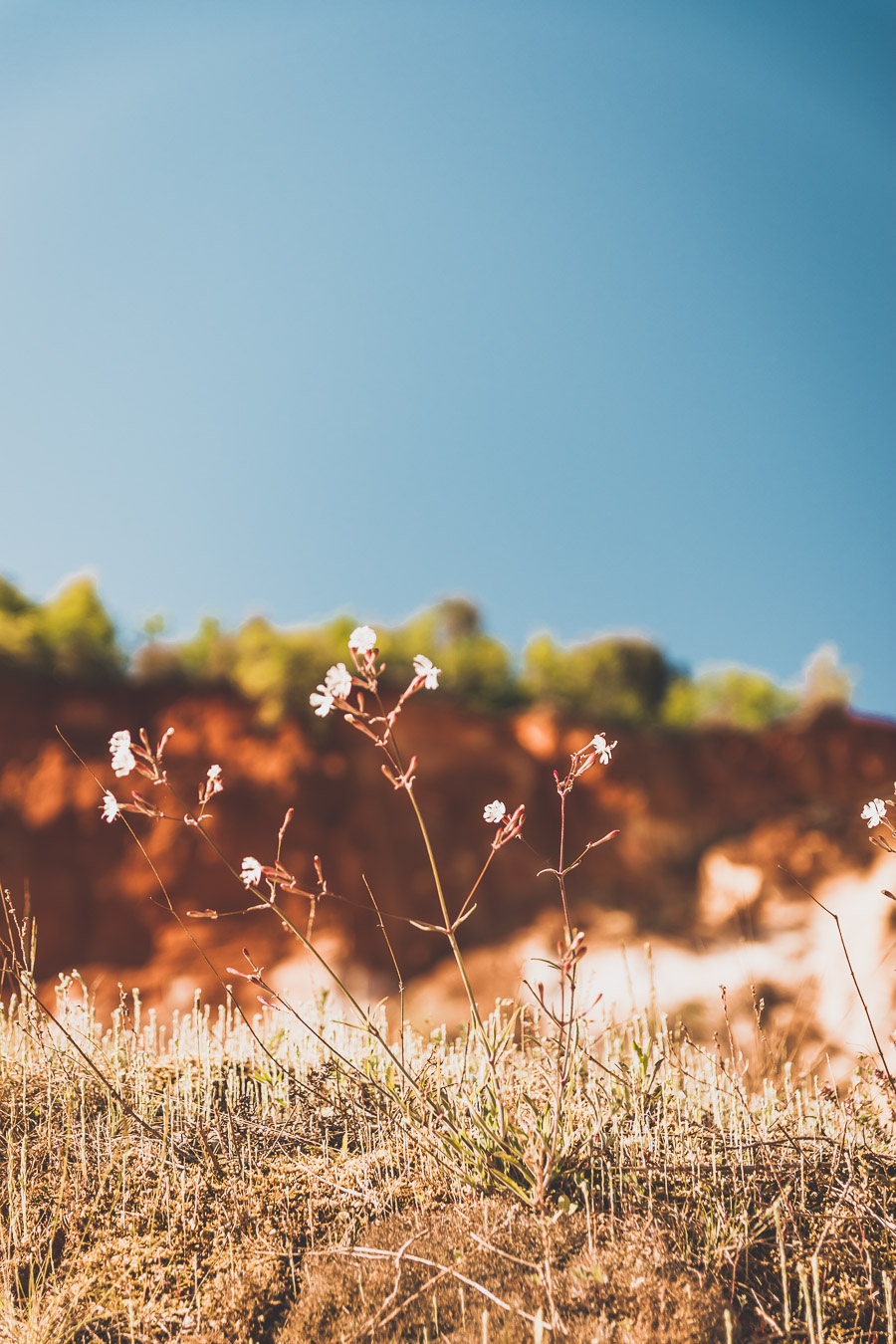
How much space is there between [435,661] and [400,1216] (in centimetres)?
1022

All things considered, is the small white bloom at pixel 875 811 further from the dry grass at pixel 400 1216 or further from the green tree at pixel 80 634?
the green tree at pixel 80 634

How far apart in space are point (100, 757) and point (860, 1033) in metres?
9.50

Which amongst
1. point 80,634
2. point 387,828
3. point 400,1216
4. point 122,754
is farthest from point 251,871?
point 80,634

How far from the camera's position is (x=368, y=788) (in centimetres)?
1178

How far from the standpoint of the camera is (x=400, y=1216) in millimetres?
2203

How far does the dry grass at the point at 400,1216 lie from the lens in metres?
1.87

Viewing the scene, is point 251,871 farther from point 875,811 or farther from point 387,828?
point 387,828

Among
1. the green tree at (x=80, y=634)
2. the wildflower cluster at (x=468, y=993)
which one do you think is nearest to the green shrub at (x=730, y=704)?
the green tree at (x=80, y=634)

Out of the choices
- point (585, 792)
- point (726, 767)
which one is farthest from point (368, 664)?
point (726, 767)

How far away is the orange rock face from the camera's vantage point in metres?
10.1

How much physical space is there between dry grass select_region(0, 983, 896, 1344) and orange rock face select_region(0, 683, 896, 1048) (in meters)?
7.08

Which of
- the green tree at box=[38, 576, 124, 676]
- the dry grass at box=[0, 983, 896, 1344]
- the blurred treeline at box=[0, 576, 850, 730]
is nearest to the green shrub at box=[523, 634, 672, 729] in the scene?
the blurred treeline at box=[0, 576, 850, 730]

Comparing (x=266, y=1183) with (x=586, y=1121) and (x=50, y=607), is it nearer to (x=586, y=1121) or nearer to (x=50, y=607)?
(x=586, y=1121)

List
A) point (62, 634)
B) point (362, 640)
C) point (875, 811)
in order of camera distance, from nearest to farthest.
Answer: point (362, 640)
point (875, 811)
point (62, 634)
